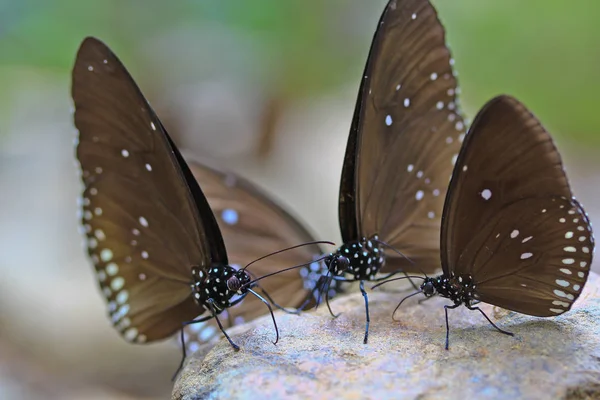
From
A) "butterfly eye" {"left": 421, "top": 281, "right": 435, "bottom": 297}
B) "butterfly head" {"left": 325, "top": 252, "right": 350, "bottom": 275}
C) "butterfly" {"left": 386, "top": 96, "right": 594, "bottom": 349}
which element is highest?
"butterfly" {"left": 386, "top": 96, "right": 594, "bottom": 349}

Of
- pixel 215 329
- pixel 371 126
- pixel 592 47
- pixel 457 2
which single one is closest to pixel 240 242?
pixel 215 329

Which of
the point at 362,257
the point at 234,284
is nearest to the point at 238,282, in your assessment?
the point at 234,284

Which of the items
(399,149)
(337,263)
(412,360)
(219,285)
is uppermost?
(399,149)

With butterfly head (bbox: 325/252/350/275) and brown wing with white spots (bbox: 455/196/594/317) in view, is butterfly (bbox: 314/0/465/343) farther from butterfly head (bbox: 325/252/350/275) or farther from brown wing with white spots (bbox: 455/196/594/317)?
brown wing with white spots (bbox: 455/196/594/317)

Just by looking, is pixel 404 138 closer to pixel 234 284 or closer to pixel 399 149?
pixel 399 149

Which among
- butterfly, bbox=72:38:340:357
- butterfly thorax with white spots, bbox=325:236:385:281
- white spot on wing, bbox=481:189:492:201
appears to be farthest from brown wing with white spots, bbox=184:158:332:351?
white spot on wing, bbox=481:189:492:201

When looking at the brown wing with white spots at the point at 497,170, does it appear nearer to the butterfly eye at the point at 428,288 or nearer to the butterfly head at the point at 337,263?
the butterfly eye at the point at 428,288
